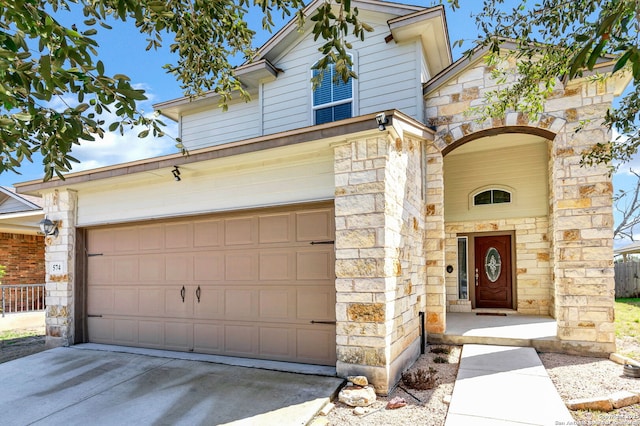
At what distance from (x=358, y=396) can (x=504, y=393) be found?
5.59ft

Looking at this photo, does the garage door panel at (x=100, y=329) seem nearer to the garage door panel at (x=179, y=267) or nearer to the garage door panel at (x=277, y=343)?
the garage door panel at (x=179, y=267)

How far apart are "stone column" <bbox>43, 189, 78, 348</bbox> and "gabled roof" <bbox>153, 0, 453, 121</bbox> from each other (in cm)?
314

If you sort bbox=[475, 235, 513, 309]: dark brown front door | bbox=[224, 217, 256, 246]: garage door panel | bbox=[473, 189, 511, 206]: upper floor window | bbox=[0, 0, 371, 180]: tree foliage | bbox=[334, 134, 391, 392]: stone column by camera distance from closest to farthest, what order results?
bbox=[0, 0, 371, 180]: tree foliage
bbox=[334, 134, 391, 392]: stone column
bbox=[224, 217, 256, 246]: garage door panel
bbox=[473, 189, 511, 206]: upper floor window
bbox=[475, 235, 513, 309]: dark brown front door

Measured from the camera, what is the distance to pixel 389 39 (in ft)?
24.3

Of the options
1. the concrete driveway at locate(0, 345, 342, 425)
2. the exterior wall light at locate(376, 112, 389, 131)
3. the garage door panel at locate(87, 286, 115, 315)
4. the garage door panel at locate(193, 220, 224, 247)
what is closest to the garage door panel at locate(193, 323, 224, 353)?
the concrete driveway at locate(0, 345, 342, 425)

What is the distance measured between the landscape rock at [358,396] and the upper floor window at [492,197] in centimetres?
684

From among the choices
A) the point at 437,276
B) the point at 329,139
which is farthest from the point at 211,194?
the point at 437,276

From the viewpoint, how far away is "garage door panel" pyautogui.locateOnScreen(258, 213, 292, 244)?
17.9 feet

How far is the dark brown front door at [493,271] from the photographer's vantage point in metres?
9.56

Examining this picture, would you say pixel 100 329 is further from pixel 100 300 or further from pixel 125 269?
pixel 125 269

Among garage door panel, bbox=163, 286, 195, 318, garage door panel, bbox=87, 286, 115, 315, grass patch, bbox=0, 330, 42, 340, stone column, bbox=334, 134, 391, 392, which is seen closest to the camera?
stone column, bbox=334, 134, 391, 392

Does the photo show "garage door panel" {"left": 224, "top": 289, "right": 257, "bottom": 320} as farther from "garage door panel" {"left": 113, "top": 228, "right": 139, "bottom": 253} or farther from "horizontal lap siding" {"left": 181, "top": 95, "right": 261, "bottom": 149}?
"horizontal lap siding" {"left": 181, "top": 95, "right": 261, "bottom": 149}

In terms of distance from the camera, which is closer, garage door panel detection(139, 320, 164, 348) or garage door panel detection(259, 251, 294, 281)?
garage door panel detection(259, 251, 294, 281)

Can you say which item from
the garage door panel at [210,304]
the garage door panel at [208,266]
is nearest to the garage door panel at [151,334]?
the garage door panel at [210,304]
